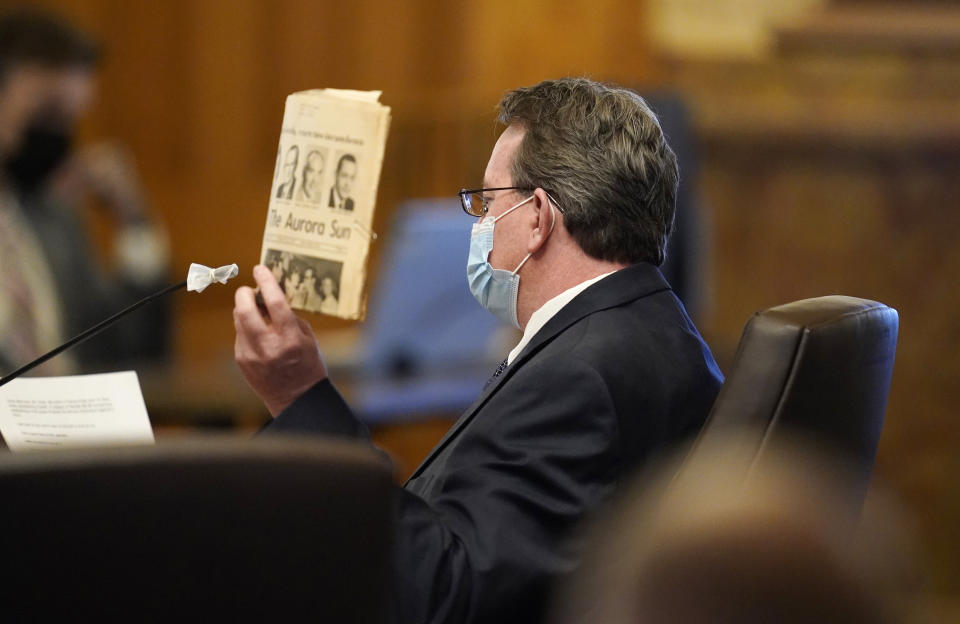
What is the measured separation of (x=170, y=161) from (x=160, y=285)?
1.42m

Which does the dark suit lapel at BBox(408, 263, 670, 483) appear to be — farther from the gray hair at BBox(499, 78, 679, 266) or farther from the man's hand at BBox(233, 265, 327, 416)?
the man's hand at BBox(233, 265, 327, 416)

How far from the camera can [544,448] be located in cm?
154

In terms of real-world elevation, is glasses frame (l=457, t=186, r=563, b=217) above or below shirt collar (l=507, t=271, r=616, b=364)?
above

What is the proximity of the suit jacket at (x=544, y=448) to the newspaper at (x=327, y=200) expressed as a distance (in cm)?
20

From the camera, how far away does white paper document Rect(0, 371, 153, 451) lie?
168 centimetres

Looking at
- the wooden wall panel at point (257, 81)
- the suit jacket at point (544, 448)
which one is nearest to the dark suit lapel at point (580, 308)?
the suit jacket at point (544, 448)

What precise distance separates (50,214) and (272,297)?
269cm

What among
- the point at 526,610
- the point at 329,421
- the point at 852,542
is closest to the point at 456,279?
the point at 329,421

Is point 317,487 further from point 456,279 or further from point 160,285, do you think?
point 160,285

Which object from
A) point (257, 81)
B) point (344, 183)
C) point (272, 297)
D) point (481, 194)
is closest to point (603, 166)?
point (481, 194)

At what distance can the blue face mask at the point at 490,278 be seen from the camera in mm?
1840

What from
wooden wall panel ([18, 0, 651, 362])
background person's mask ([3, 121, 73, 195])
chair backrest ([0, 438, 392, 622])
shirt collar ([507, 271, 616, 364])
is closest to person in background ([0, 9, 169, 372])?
background person's mask ([3, 121, 73, 195])

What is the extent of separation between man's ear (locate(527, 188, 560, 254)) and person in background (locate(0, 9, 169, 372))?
2509 mm

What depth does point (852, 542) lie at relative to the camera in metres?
0.61
